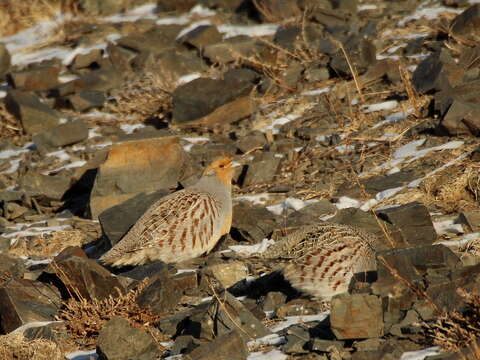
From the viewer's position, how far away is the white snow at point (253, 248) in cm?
798

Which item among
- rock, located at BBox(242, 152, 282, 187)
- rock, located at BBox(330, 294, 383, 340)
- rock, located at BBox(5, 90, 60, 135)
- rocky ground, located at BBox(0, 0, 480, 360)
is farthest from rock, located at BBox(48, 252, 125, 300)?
rock, located at BBox(5, 90, 60, 135)

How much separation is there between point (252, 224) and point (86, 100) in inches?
212

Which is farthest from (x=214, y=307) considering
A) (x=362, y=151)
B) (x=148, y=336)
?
(x=362, y=151)

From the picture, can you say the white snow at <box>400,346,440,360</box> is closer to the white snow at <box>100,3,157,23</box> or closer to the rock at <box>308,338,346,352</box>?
the rock at <box>308,338,346,352</box>

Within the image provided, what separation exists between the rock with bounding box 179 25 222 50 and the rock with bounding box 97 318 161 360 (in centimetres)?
855

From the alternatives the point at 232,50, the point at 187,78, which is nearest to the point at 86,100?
the point at 187,78

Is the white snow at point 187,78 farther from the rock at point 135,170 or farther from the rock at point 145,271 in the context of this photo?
the rock at point 145,271

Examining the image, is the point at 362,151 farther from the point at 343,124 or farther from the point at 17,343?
the point at 17,343

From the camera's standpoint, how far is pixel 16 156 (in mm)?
11898

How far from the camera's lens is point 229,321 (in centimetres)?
579

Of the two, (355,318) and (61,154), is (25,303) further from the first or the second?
(61,154)

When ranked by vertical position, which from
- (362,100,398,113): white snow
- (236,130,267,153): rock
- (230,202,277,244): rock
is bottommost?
(236,130,267,153): rock

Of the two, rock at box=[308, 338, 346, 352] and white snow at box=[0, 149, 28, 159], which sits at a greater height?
rock at box=[308, 338, 346, 352]

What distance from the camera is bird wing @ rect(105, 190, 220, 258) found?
7.99 m
